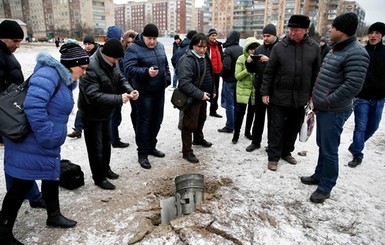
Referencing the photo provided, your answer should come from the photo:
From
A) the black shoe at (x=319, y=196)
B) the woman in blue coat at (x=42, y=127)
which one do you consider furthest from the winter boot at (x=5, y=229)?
the black shoe at (x=319, y=196)

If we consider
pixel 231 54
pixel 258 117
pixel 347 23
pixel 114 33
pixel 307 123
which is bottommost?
pixel 258 117

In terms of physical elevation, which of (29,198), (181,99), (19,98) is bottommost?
(29,198)

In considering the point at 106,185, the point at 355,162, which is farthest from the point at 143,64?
the point at 355,162

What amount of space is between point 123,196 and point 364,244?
8.56 ft

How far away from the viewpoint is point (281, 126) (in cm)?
425

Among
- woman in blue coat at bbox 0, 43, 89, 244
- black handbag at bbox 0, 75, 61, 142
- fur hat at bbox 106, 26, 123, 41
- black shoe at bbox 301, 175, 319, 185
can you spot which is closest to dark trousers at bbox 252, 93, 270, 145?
black shoe at bbox 301, 175, 319, 185

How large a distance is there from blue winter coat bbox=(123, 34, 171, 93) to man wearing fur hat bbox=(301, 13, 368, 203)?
2.16 m

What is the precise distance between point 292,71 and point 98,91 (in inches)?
101

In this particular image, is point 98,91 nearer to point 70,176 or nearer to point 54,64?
point 54,64

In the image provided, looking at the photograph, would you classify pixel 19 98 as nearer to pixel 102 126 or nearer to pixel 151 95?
pixel 102 126

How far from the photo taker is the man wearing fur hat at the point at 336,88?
120 inches

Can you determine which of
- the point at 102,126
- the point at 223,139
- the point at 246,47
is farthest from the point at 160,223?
the point at 246,47

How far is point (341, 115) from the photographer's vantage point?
3307 mm

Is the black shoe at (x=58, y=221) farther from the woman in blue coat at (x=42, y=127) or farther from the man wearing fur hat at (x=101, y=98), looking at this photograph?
the man wearing fur hat at (x=101, y=98)
